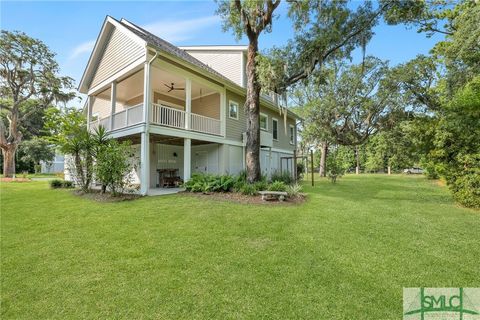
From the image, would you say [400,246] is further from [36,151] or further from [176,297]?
[36,151]

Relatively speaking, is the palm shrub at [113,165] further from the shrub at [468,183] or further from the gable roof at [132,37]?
the shrub at [468,183]

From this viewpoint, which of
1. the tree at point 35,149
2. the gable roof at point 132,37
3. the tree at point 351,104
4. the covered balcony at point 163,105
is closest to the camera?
the gable roof at point 132,37

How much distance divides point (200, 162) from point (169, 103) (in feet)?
13.7

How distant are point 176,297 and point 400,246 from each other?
3904 mm

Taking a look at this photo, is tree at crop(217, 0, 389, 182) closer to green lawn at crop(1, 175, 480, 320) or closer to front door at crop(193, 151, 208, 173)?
front door at crop(193, 151, 208, 173)

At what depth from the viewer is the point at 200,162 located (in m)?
13.4

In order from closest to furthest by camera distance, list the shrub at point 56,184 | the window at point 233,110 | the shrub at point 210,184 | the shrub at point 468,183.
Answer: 1. the shrub at point 468,183
2. the shrub at point 210,184
3. the shrub at point 56,184
4. the window at point 233,110

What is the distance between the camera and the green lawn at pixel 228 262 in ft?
8.30

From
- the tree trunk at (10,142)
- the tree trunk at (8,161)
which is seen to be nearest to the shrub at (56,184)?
the tree trunk at (10,142)

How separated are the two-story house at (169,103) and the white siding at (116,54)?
4 centimetres

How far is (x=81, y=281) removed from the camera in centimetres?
Result: 303

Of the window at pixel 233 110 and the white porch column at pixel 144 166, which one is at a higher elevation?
the window at pixel 233 110

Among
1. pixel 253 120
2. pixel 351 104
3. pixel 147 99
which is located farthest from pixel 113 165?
pixel 351 104

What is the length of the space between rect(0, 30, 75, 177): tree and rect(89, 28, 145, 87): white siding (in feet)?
39.9
